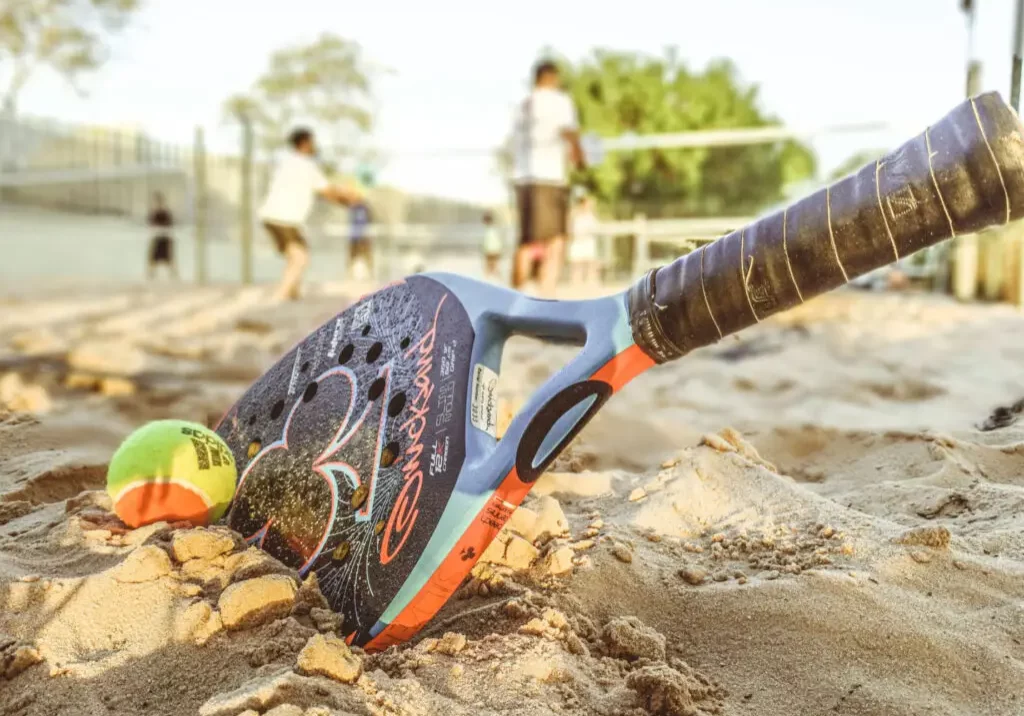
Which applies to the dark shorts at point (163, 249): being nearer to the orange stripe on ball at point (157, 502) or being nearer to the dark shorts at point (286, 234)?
the dark shorts at point (286, 234)

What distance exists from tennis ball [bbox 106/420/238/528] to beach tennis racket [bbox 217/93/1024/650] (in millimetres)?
39

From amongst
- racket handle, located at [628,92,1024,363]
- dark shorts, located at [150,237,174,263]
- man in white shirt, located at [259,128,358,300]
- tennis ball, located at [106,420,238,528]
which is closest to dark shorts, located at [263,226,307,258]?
man in white shirt, located at [259,128,358,300]

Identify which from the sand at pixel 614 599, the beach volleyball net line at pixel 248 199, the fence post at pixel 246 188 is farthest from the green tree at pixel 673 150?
the sand at pixel 614 599

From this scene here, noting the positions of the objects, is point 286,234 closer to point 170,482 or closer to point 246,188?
point 246,188

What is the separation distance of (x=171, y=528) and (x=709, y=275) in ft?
2.96


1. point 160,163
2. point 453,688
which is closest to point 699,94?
point 160,163

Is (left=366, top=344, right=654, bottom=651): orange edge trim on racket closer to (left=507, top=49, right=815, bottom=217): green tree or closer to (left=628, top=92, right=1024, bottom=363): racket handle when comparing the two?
(left=628, top=92, right=1024, bottom=363): racket handle

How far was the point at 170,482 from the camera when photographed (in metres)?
1.39

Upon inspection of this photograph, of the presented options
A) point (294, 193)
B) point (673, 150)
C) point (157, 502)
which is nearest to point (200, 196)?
point (294, 193)

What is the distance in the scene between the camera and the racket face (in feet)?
3.74

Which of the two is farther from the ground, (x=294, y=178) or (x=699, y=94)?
(x=699, y=94)

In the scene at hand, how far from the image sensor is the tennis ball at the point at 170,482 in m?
1.39

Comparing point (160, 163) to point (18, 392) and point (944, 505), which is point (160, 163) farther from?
point (944, 505)

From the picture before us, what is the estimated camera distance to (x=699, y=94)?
20.9 m
